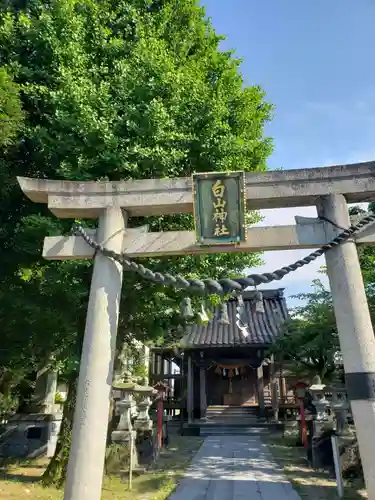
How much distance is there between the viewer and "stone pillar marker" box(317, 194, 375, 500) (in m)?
4.70

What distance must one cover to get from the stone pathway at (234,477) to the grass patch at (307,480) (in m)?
0.24

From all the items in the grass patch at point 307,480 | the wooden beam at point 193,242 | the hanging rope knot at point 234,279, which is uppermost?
the wooden beam at point 193,242

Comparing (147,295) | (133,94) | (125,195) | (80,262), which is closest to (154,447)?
(147,295)

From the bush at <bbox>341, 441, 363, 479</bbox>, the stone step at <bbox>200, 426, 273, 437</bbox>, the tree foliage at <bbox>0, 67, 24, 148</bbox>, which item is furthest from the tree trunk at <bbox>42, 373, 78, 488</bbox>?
the stone step at <bbox>200, 426, 273, 437</bbox>

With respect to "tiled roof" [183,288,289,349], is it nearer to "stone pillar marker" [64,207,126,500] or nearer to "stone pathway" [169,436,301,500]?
"stone pathway" [169,436,301,500]

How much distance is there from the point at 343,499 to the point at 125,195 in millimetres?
6963

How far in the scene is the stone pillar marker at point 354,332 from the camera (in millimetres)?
4699

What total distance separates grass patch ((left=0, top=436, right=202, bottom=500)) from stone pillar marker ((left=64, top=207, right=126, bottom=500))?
11.6 ft

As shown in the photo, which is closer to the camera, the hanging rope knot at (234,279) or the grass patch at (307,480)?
the hanging rope knot at (234,279)

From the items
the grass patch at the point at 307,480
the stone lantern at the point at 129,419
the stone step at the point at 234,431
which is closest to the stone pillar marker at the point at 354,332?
the grass patch at the point at 307,480

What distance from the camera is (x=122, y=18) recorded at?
32.0 feet

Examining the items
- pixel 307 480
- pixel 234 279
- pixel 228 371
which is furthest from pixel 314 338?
pixel 234 279

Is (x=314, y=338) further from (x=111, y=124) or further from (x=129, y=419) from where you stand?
(x=111, y=124)

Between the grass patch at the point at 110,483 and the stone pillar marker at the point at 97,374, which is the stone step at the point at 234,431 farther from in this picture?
the stone pillar marker at the point at 97,374
